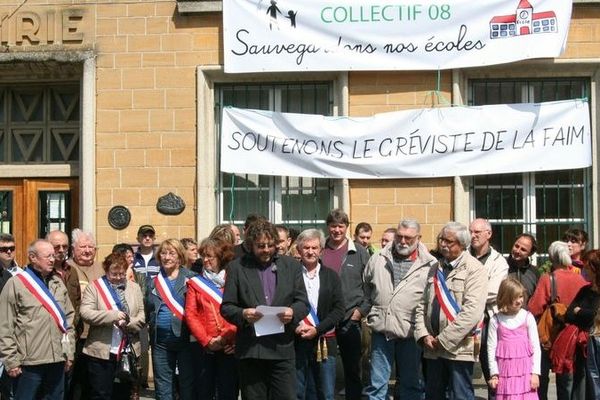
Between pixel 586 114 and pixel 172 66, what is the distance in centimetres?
484

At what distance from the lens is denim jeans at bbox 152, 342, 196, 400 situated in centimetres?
927

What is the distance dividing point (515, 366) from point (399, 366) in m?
1.21

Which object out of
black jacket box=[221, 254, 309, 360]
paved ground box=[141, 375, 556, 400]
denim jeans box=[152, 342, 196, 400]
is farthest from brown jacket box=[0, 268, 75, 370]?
paved ground box=[141, 375, 556, 400]

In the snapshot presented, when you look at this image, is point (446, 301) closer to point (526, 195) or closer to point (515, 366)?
point (515, 366)

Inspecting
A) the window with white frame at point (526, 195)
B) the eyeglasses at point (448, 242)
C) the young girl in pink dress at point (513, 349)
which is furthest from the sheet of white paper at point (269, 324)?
the window with white frame at point (526, 195)

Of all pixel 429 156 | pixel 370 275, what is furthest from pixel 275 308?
pixel 429 156

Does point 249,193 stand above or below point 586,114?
below

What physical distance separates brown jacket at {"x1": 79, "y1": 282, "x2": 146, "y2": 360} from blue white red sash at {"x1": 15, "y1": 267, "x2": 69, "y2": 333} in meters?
0.38

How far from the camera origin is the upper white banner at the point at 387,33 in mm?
11719

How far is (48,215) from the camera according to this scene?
12922 mm

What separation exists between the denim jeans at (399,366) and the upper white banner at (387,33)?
12.7ft

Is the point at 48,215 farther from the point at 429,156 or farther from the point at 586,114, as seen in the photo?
the point at 586,114

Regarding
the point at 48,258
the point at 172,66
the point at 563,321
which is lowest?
the point at 563,321

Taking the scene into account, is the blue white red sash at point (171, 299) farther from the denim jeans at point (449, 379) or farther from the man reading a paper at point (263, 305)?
the denim jeans at point (449, 379)
